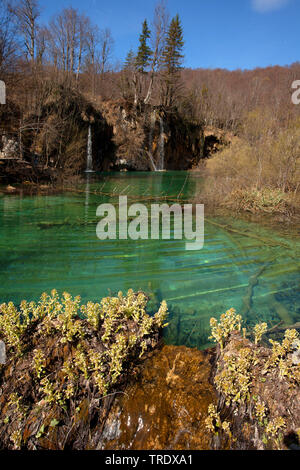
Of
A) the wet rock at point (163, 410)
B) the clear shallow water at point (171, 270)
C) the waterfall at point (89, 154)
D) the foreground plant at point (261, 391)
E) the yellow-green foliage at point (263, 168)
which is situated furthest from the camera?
the waterfall at point (89, 154)

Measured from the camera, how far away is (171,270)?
545cm

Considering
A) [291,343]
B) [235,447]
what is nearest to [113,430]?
[235,447]

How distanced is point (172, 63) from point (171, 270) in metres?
45.8

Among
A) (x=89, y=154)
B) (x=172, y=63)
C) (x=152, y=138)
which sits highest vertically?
(x=172, y=63)

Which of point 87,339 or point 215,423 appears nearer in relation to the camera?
point 215,423

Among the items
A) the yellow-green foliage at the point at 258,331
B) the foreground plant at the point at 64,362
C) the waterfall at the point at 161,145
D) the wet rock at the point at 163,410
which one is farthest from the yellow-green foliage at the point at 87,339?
the waterfall at the point at 161,145

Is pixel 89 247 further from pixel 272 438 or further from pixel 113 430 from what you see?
pixel 272 438

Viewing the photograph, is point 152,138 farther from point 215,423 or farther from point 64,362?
point 215,423

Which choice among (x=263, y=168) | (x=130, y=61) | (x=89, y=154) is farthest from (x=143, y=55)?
(x=263, y=168)

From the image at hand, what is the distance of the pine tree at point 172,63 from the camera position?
40156 mm

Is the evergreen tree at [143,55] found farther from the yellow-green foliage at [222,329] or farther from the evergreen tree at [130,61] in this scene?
the yellow-green foliage at [222,329]

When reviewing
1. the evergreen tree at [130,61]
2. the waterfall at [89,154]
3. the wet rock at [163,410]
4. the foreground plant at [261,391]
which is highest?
the evergreen tree at [130,61]

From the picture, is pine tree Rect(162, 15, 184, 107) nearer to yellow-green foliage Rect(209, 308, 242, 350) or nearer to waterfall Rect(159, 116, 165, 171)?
waterfall Rect(159, 116, 165, 171)

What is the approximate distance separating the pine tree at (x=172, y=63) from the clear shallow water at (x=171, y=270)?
3827 centimetres
